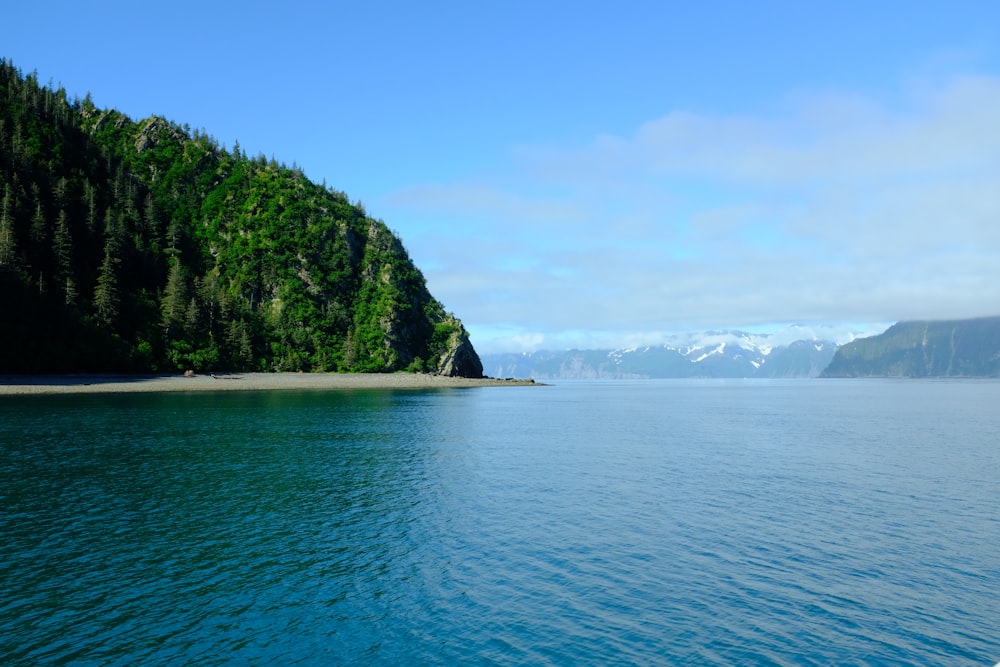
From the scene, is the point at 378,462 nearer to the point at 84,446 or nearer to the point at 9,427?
the point at 84,446

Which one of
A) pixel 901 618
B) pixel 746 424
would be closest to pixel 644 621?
pixel 901 618

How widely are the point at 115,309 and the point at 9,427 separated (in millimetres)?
112979

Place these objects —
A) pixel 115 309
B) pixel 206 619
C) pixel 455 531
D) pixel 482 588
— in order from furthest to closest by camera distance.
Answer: pixel 115 309 < pixel 455 531 < pixel 482 588 < pixel 206 619

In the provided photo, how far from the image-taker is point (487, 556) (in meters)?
32.0

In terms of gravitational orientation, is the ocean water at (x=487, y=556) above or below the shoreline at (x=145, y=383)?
below

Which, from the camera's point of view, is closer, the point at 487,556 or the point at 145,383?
the point at 487,556

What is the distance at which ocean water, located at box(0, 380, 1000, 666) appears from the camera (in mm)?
22109

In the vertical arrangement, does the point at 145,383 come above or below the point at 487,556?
above

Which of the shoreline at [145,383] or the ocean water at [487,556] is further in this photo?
the shoreline at [145,383]

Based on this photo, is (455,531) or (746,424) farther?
(746,424)

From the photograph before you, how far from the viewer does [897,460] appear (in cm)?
6475

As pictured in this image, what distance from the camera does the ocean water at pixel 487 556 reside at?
22109 mm

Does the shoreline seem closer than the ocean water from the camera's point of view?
No

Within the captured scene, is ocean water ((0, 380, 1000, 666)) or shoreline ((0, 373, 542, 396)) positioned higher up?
shoreline ((0, 373, 542, 396))
